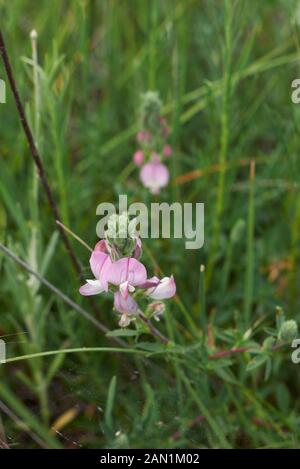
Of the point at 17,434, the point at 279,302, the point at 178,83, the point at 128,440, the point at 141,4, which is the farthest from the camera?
the point at 141,4

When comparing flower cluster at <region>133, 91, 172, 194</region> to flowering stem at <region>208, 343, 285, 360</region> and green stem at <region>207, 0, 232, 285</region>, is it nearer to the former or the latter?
green stem at <region>207, 0, 232, 285</region>

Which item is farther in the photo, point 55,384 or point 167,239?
point 167,239

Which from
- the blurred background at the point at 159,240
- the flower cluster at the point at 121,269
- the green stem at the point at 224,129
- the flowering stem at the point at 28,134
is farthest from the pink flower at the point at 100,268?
the green stem at the point at 224,129

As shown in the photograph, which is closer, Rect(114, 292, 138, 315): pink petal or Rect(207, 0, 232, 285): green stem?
Rect(114, 292, 138, 315): pink petal

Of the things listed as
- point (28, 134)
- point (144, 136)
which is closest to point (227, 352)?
point (28, 134)

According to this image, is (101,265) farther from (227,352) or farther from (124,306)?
(227,352)

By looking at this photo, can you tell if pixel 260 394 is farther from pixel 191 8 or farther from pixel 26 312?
pixel 191 8

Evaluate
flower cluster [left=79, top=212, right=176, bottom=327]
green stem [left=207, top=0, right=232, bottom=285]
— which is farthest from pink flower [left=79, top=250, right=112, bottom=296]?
green stem [left=207, top=0, right=232, bottom=285]

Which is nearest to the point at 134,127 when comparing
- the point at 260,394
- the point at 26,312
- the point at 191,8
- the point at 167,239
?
the point at 167,239
